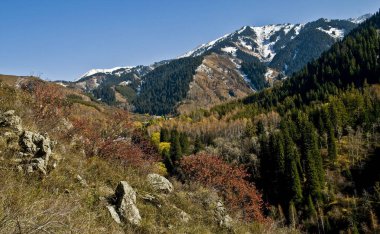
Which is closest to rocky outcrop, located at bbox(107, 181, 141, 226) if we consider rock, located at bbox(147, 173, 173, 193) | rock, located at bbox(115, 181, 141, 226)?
rock, located at bbox(115, 181, 141, 226)

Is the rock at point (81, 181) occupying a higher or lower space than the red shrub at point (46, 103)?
lower

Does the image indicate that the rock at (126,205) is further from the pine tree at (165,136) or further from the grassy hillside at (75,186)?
the pine tree at (165,136)

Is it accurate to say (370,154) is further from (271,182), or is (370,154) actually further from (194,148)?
(194,148)

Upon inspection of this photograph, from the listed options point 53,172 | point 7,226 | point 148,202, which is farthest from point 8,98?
point 7,226

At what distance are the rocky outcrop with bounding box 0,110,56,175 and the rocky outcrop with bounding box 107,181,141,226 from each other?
2321mm

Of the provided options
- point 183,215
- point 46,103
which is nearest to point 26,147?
point 183,215

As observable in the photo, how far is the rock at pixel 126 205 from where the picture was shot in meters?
11.7

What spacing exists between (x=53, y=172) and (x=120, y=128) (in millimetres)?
11820

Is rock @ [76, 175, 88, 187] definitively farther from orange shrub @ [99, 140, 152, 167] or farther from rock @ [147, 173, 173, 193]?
orange shrub @ [99, 140, 152, 167]

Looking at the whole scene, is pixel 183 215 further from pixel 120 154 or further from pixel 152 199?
pixel 120 154

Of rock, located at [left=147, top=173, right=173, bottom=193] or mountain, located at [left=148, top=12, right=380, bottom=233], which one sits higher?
rock, located at [left=147, top=173, right=173, bottom=193]

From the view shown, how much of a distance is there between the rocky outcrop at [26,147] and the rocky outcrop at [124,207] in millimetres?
2321

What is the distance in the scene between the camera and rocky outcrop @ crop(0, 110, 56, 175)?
11.1 meters

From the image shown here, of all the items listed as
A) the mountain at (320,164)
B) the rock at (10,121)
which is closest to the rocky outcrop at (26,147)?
the rock at (10,121)
